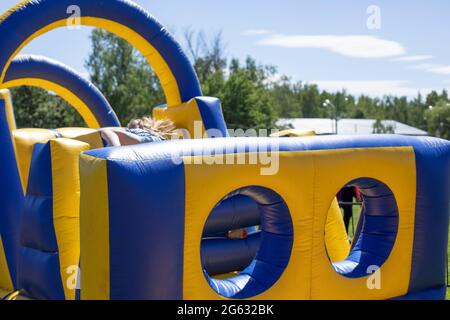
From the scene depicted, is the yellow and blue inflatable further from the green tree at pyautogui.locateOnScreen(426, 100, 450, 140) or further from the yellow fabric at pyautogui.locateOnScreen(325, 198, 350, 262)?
the green tree at pyautogui.locateOnScreen(426, 100, 450, 140)

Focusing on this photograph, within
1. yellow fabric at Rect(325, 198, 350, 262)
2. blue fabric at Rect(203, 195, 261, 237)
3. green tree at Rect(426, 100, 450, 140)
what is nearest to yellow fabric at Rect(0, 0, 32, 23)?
blue fabric at Rect(203, 195, 261, 237)

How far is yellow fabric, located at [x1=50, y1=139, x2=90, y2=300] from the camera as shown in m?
3.63

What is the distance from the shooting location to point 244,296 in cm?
340

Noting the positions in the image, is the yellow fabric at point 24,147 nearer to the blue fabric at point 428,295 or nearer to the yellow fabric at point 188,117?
the yellow fabric at point 188,117

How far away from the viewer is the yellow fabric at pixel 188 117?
5.73 m

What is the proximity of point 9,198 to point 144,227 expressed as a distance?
200 cm

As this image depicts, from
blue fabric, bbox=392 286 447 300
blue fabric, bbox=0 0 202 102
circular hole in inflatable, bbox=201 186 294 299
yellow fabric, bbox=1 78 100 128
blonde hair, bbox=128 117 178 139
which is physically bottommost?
blue fabric, bbox=392 286 447 300

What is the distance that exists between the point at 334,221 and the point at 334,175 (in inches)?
54.5

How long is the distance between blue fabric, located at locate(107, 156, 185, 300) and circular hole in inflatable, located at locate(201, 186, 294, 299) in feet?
1.43

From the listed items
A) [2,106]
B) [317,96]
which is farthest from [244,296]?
[317,96]

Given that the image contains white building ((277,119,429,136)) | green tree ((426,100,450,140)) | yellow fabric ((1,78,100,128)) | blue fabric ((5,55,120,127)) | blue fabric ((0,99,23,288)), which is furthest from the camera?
green tree ((426,100,450,140))

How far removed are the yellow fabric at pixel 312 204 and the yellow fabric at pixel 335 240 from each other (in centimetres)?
87

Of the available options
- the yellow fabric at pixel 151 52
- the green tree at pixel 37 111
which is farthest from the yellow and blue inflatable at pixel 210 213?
the green tree at pixel 37 111

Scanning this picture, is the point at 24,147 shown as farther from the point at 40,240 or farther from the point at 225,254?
the point at 225,254
